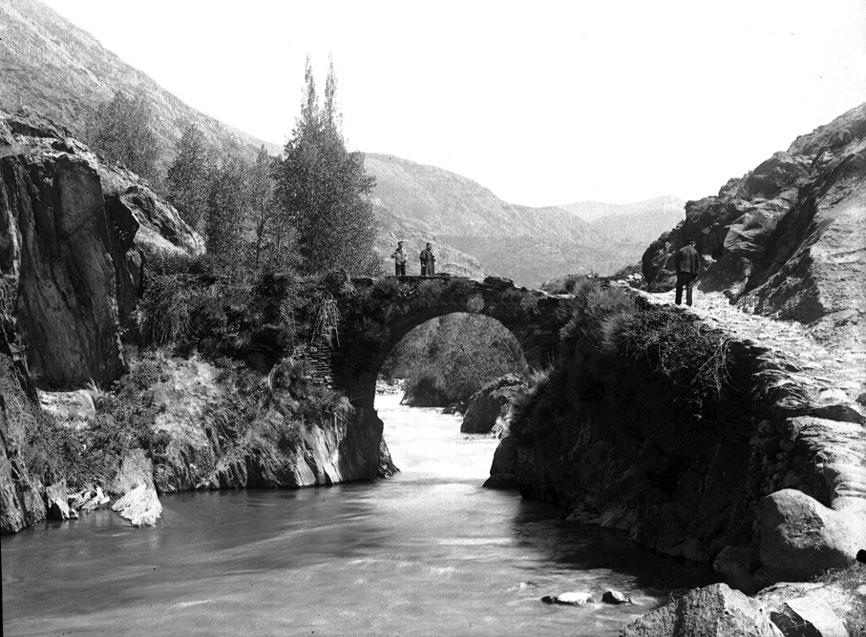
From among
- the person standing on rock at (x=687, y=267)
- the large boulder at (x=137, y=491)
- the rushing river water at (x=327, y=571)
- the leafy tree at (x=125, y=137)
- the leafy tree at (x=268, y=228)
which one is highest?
the leafy tree at (x=125, y=137)

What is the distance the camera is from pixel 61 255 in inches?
879

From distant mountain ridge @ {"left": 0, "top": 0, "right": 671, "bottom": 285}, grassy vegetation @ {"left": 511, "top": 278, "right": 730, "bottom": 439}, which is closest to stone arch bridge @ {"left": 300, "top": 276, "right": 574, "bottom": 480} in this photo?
grassy vegetation @ {"left": 511, "top": 278, "right": 730, "bottom": 439}

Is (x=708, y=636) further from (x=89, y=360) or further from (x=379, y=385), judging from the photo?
(x=379, y=385)

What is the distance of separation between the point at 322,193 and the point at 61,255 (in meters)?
22.2

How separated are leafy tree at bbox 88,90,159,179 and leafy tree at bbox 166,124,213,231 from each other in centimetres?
220

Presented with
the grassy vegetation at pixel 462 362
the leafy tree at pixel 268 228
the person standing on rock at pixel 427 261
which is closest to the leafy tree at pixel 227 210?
the leafy tree at pixel 268 228

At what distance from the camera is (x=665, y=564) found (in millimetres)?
14609

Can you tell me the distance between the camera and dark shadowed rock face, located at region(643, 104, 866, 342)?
17.0 metres

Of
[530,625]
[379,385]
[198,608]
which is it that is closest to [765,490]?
[530,625]

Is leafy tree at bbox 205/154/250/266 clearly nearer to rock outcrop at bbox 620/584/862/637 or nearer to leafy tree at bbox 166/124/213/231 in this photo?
leafy tree at bbox 166/124/213/231

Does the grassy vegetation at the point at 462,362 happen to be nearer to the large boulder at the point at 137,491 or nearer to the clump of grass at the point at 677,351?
the large boulder at the point at 137,491

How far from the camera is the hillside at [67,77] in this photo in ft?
270

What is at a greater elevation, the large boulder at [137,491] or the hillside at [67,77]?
the hillside at [67,77]

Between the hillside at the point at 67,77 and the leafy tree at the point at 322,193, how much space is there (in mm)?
14968
